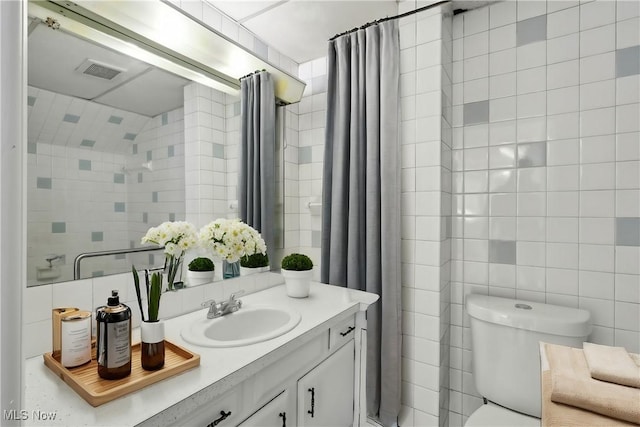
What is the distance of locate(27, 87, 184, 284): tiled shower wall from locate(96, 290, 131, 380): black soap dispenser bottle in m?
0.37

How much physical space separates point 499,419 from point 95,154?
1799 mm

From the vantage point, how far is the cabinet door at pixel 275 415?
0.89 metres

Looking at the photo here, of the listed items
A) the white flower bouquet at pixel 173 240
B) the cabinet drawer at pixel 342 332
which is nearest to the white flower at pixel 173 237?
the white flower bouquet at pixel 173 240

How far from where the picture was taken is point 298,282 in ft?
4.73

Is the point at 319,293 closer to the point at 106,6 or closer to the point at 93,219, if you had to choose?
the point at 93,219

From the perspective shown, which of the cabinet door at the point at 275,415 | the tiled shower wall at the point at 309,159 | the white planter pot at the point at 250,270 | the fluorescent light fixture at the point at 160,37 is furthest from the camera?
the tiled shower wall at the point at 309,159

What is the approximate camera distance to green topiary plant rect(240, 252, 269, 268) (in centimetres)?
156

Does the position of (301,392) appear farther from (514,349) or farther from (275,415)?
(514,349)

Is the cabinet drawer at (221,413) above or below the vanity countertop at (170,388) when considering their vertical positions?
below

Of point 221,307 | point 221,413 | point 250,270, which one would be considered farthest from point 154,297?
point 250,270

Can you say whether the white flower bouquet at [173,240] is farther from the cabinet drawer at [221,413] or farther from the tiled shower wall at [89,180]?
the cabinet drawer at [221,413]

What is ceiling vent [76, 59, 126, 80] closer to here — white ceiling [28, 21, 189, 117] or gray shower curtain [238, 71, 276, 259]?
white ceiling [28, 21, 189, 117]

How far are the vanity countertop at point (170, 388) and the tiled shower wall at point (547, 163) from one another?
104 centimetres

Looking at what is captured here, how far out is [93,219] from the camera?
3.40ft
